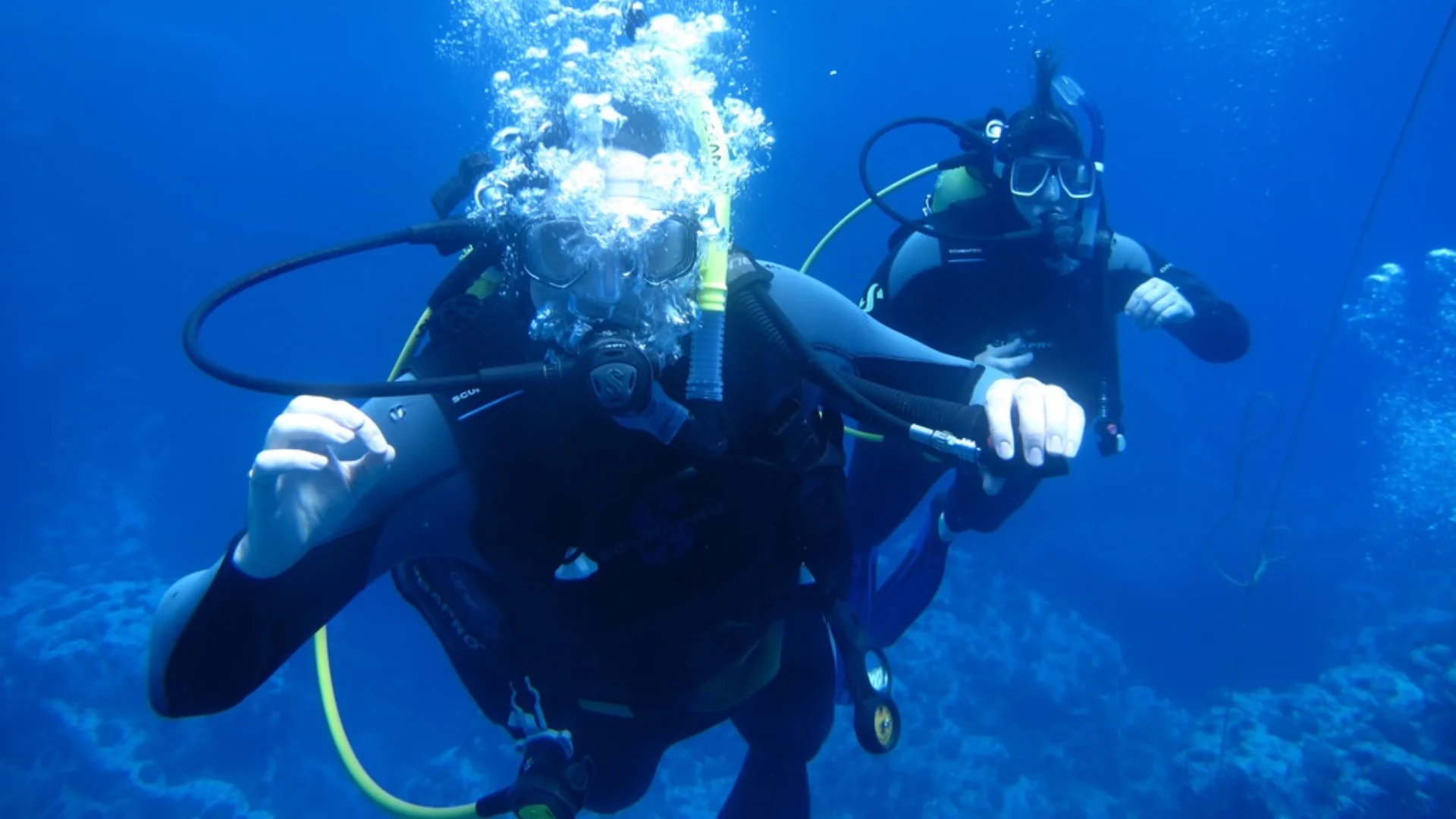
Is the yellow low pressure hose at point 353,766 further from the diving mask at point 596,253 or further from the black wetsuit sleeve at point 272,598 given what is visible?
the diving mask at point 596,253

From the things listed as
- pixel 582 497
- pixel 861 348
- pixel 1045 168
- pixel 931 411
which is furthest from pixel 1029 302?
pixel 582 497

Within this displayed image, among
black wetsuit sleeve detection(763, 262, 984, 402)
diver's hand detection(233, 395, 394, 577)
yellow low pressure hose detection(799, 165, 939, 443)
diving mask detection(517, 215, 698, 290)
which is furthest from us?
yellow low pressure hose detection(799, 165, 939, 443)

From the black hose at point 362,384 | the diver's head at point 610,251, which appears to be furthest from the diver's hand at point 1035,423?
the black hose at point 362,384

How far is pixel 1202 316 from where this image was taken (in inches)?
189

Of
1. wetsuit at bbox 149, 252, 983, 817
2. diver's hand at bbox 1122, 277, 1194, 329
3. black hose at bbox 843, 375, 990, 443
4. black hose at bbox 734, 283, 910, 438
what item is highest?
black hose at bbox 734, 283, 910, 438

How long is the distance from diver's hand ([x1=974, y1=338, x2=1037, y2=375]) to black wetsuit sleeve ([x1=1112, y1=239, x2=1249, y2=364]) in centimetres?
91

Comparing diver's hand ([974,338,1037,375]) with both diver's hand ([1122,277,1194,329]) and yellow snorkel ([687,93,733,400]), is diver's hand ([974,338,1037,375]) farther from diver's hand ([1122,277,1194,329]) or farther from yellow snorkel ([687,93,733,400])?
yellow snorkel ([687,93,733,400])

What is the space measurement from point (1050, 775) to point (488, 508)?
12758mm

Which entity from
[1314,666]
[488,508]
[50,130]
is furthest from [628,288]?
[50,130]

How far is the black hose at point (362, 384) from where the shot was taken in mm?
1755

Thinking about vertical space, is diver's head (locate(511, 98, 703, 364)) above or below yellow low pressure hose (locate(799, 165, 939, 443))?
above

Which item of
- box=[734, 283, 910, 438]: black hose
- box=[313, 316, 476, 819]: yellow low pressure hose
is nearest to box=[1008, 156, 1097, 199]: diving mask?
box=[734, 283, 910, 438]: black hose

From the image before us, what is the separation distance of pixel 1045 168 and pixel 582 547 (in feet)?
11.9

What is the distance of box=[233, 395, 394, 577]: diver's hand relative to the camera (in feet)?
5.74
